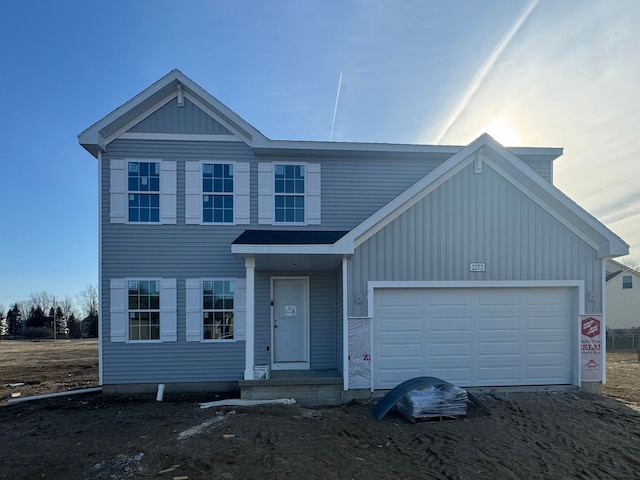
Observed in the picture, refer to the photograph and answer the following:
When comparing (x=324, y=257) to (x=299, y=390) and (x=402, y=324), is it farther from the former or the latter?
(x=299, y=390)

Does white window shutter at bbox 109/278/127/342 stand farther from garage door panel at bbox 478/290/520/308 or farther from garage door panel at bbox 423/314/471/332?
garage door panel at bbox 478/290/520/308

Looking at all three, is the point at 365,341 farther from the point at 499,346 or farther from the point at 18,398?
the point at 18,398

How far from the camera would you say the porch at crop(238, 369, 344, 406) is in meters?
7.67

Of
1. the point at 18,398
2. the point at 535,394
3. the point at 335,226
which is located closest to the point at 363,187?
the point at 335,226

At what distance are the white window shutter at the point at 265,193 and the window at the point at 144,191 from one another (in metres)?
2.35

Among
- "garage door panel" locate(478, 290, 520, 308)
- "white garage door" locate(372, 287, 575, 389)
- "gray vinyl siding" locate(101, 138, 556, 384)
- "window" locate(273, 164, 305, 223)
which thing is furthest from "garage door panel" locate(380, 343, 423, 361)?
"window" locate(273, 164, 305, 223)

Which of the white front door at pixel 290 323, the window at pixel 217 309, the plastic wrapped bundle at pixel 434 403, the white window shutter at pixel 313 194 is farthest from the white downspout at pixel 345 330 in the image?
the window at pixel 217 309

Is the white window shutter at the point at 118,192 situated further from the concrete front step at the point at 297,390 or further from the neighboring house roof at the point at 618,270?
the neighboring house roof at the point at 618,270

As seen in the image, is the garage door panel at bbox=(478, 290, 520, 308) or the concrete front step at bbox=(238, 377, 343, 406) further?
the garage door panel at bbox=(478, 290, 520, 308)

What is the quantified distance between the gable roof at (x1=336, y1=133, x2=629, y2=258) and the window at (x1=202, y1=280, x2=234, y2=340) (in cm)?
345

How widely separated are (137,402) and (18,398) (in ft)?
9.18

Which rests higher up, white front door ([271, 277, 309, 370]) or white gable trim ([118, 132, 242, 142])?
white gable trim ([118, 132, 242, 142])

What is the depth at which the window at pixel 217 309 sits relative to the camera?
930 centimetres

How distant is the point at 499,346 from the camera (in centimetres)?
826
